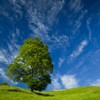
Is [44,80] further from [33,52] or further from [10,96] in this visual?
[10,96]

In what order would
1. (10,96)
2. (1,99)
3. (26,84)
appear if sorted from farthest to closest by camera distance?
(26,84) < (10,96) < (1,99)

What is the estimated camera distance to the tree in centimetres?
7150

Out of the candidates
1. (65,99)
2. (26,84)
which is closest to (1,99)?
(65,99)

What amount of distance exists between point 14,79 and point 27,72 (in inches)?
193

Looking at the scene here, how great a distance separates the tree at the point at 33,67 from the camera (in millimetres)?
71500

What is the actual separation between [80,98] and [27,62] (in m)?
23.6

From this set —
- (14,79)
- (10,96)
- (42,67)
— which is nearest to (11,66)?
(14,79)

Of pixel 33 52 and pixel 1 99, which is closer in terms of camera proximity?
pixel 1 99

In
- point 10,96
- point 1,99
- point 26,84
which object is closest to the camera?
point 1,99

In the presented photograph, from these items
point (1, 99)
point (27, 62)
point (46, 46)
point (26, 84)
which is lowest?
point (1, 99)

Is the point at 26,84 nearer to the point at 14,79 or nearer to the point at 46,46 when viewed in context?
the point at 14,79

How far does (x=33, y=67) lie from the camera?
72.3 meters

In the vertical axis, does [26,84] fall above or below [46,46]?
below

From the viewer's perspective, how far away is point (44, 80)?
72.4m
